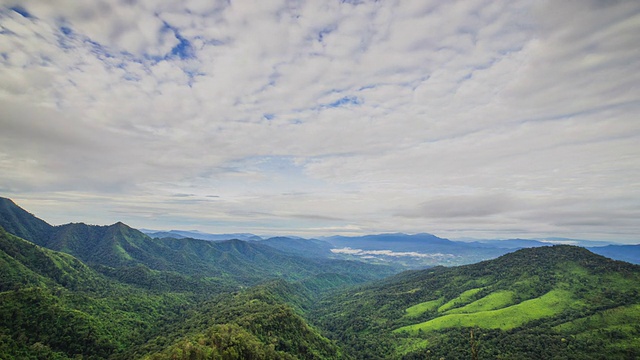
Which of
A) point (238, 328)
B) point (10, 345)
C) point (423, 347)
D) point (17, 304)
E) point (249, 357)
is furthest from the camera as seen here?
point (423, 347)

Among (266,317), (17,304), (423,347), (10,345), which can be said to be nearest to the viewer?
(10,345)

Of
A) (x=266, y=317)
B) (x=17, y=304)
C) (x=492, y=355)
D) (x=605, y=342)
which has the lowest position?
(x=492, y=355)

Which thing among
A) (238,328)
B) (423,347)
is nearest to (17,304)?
(238,328)

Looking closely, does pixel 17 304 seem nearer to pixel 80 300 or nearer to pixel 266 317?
pixel 80 300

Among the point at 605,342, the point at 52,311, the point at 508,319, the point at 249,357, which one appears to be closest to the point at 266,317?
the point at 249,357

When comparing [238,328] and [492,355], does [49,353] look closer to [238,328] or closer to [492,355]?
[238,328]

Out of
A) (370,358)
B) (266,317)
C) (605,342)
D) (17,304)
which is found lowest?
(370,358)

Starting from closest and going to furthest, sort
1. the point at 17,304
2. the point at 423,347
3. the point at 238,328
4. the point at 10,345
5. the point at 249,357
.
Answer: the point at 249,357 < the point at 10,345 < the point at 238,328 < the point at 17,304 < the point at 423,347

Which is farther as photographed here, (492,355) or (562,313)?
(562,313)

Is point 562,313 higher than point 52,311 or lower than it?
lower
